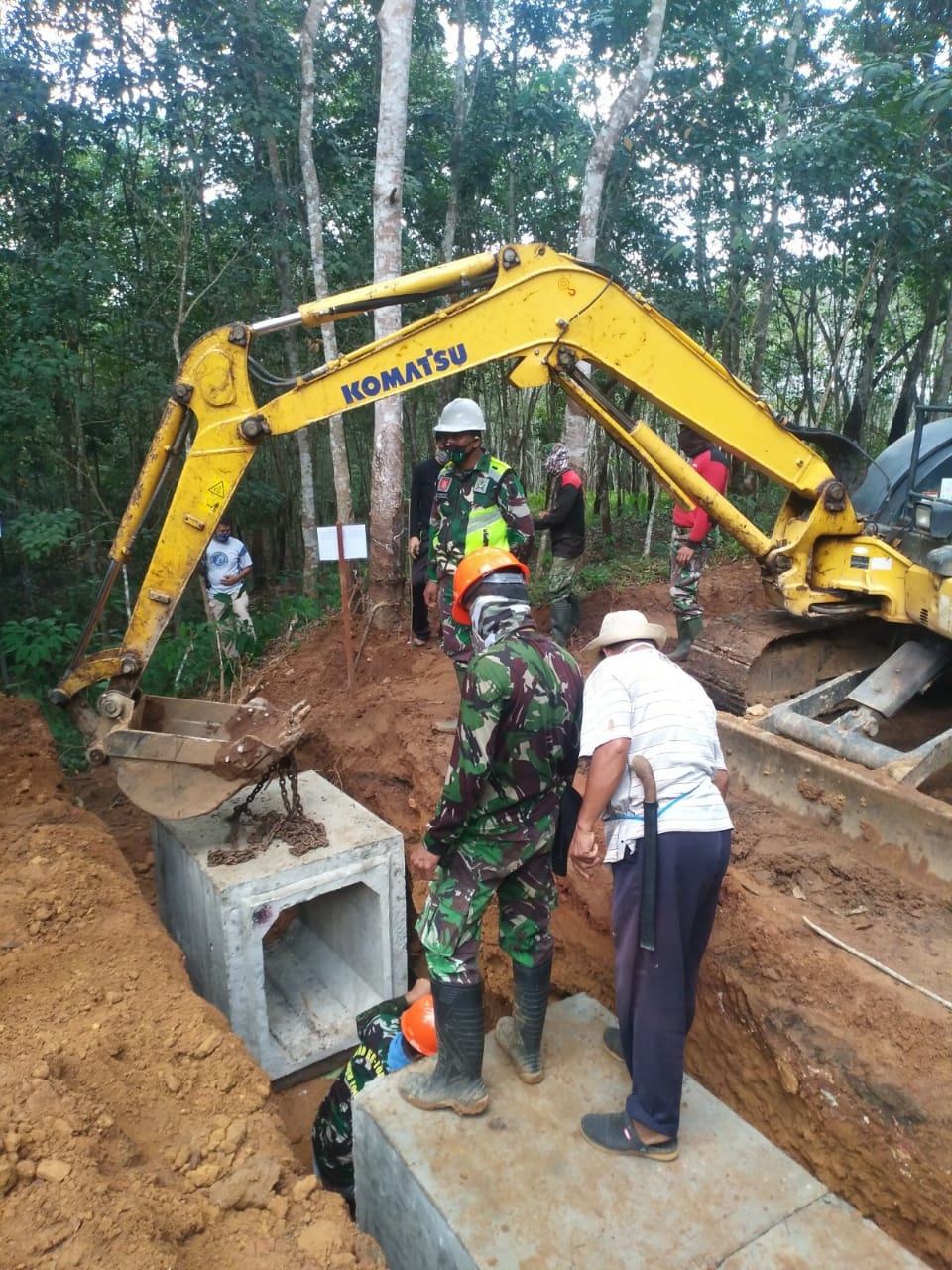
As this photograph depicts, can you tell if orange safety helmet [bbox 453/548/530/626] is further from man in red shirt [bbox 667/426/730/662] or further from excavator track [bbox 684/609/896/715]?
excavator track [bbox 684/609/896/715]

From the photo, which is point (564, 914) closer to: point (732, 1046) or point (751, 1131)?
point (732, 1046)

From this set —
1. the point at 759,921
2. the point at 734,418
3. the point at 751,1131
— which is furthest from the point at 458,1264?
the point at 734,418

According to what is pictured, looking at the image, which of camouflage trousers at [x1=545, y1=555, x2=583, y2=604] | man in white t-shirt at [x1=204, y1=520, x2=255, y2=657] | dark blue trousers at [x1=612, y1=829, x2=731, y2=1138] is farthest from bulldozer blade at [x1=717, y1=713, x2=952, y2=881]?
man in white t-shirt at [x1=204, y1=520, x2=255, y2=657]

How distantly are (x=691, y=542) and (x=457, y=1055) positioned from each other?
4007 mm

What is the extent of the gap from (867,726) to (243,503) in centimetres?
939

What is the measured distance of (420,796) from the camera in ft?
17.8

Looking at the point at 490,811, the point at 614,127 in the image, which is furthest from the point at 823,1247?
the point at 614,127

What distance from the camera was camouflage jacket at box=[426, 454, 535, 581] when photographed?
5.04 meters

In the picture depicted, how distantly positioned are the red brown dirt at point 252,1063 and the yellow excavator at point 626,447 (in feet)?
2.24

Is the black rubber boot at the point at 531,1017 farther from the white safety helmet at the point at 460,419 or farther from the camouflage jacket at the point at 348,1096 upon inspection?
the white safety helmet at the point at 460,419

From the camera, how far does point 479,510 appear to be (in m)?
5.04

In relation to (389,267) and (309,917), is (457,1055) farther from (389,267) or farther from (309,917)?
(389,267)

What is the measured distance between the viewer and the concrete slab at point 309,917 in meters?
4.10

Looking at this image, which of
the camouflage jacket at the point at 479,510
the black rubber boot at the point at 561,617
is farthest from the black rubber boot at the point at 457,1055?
the black rubber boot at the point at 561,617
